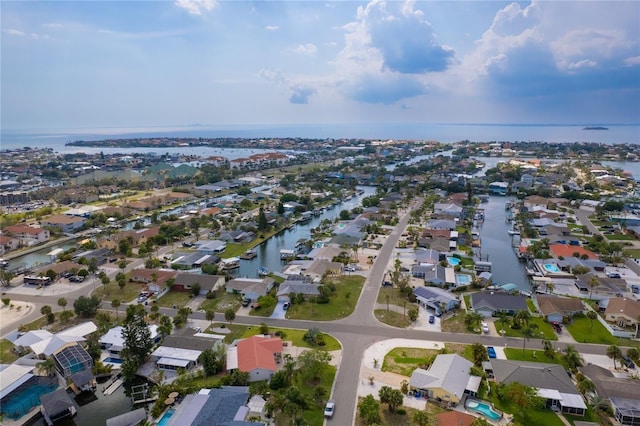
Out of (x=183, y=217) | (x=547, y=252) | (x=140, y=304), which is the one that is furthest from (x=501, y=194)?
(x=140, y=304)

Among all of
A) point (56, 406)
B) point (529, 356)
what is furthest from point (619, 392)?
A: point (56, 406)

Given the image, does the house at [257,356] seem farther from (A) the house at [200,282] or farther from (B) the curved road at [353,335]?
(A) the house at [200,282]

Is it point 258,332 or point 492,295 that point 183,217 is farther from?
point 492,295

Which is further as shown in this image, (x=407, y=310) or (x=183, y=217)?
(x=183, y=217)

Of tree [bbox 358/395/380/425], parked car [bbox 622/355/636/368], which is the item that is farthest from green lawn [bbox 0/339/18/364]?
parked car [bbox 622/355/636/368]

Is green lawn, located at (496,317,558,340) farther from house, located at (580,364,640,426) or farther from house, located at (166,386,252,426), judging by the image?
house, located at (166,386,252,426)

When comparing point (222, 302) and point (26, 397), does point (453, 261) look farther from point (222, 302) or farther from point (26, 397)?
point (26, 397)
